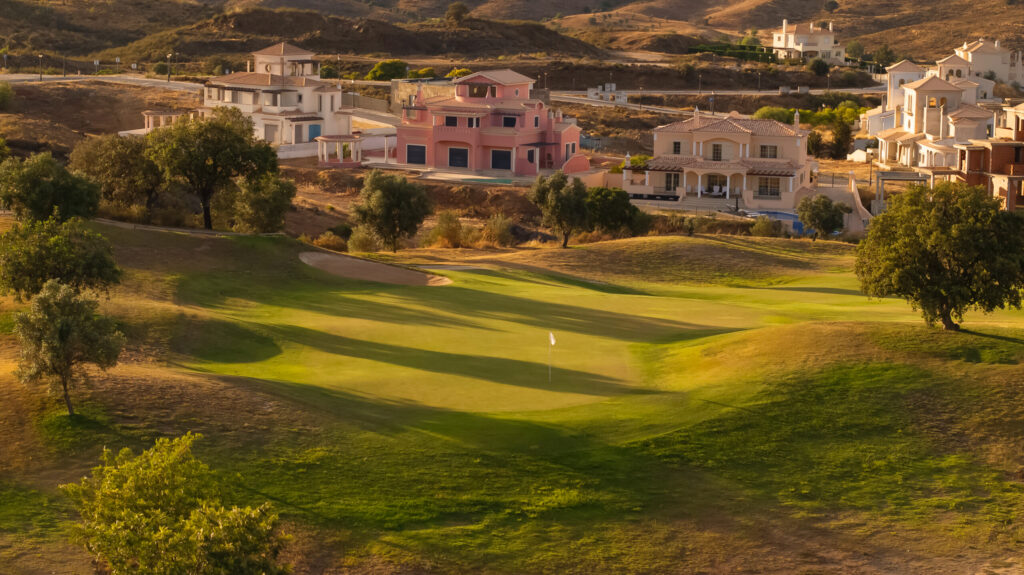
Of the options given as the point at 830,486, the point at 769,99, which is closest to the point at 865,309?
the point at 830,486

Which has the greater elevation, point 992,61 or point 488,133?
point 992,61

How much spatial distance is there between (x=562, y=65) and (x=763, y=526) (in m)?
125

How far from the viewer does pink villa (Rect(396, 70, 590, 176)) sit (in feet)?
289

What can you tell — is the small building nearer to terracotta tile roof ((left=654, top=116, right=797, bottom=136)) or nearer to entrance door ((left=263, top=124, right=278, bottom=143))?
terracotta tile roof ((left=654, top=116, right=797, bottom=136))

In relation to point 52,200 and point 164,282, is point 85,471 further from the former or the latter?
point 52,200

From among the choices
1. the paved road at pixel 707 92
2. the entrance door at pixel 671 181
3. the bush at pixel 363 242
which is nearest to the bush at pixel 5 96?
the bush at pixel 363 242

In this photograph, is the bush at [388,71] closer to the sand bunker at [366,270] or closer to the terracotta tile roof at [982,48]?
the terracotta tile roof at [982,48]

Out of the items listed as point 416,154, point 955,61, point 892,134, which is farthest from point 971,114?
point 416,154

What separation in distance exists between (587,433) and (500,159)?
211ft

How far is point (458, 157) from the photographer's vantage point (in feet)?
295

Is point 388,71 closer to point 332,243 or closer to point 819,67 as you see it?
point 819,67

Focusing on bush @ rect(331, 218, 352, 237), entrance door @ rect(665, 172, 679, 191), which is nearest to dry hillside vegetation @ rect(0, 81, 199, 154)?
bush @ rect(331, 218, 352, 237)

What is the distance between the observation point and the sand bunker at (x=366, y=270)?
45312 millimetres

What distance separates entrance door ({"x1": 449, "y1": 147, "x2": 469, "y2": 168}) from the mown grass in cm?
5278
